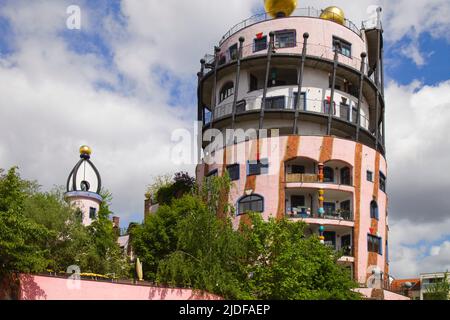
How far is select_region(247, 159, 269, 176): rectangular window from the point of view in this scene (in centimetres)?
3962

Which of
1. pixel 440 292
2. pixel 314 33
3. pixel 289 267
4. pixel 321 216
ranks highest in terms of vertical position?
pixel 314 33

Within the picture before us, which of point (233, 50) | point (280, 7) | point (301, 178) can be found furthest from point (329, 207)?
point (280, 7)

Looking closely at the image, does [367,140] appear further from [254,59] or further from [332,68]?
[254,59]

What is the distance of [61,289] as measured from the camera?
80.0 feet

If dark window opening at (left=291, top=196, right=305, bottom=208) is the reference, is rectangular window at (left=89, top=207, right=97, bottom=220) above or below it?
below

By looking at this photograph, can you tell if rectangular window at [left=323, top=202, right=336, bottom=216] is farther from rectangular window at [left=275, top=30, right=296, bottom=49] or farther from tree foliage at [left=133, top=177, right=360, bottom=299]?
rectangular window at [left=275, top=30, right=296, bottom=49]

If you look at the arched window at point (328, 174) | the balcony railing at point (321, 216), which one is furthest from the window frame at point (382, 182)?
the balcony railing at point (321, 216)

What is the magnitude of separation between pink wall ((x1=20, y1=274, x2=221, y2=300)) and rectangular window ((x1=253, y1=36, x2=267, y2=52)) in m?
20.4

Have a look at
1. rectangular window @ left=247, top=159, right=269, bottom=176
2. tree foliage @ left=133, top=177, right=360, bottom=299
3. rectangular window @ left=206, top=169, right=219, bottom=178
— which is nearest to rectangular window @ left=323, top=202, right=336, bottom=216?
rectangular window @ left=247, top=159, right=269, bottom=176

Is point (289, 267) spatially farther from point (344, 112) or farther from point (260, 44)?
point (260, 44)

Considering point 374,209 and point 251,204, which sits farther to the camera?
point 374,209

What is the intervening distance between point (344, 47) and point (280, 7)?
5142 millimetres

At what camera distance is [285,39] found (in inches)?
1709

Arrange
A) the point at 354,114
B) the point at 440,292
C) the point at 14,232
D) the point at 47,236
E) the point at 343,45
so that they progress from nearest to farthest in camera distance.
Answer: the point at 14,232 < the point at 47,236 < the point at 354,114 < the point at 343,45 < the point at 440,292
